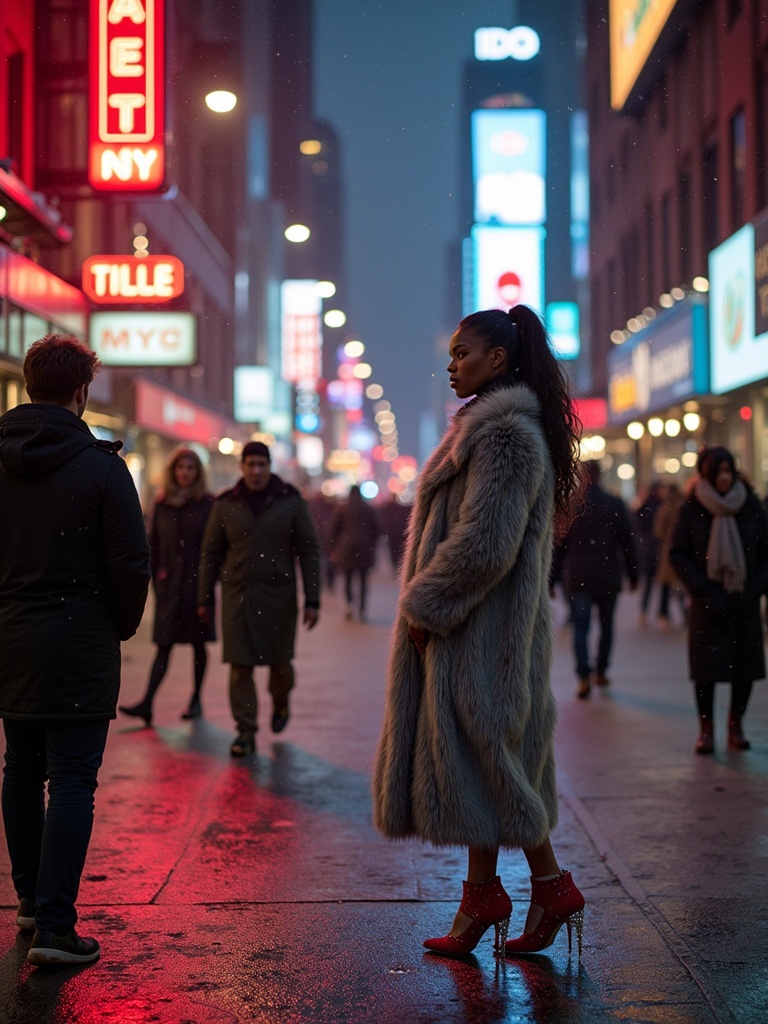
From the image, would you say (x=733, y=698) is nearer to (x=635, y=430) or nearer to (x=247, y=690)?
(x=247, y=690)

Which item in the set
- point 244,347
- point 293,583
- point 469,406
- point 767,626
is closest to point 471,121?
point 244,347

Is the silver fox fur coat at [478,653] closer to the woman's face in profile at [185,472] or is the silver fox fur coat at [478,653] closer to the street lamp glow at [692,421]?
the woman's face in profile at [185,472]

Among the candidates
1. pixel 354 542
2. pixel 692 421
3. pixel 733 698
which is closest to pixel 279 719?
pixel 733 698

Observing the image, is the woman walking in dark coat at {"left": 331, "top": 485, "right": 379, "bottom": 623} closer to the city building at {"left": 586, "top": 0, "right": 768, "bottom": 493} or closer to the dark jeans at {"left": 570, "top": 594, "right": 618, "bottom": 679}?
the city building at {"left": 586, "top": 0, "right": 768, "bottom": 493}

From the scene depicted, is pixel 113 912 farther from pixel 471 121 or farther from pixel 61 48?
pixel 471 121

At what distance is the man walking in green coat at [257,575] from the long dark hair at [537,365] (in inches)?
165

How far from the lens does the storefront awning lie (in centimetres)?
1185

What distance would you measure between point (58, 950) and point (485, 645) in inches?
65.5

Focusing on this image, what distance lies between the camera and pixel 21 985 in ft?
13.7

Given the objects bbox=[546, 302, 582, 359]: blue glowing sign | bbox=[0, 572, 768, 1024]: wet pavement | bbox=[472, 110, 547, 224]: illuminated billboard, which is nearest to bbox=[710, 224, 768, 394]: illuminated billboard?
bbox=[0, 572, 768, 1024]: wet pavement

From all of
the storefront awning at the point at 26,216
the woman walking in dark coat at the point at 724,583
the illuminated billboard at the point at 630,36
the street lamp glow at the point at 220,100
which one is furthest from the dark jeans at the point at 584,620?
the illuminated billboard at the point at 630,36

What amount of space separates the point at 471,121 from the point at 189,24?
59.6ft

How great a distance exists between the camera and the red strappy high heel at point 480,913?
436 centimetres

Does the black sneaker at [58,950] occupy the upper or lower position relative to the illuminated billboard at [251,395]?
lower
